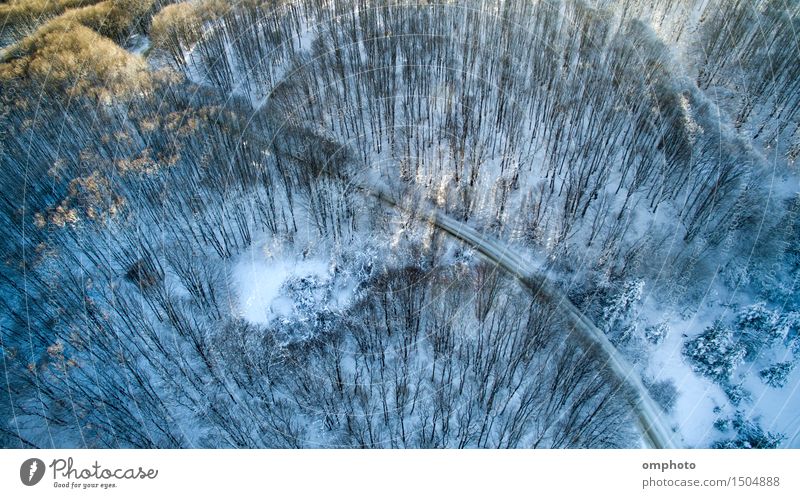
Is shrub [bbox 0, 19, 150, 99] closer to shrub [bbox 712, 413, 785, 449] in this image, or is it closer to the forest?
the forest

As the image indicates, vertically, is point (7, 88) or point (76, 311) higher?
point (7, 88)

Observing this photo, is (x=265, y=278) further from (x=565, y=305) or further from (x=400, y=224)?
(x=565, y=305)

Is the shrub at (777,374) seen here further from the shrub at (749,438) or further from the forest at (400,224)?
the shrub at (749,438)

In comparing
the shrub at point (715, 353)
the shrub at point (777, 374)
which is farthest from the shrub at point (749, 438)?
the shrub at point (777, 374)

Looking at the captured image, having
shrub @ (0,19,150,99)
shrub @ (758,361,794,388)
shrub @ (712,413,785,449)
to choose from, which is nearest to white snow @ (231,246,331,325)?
shrub @ (0,19,150,99)
